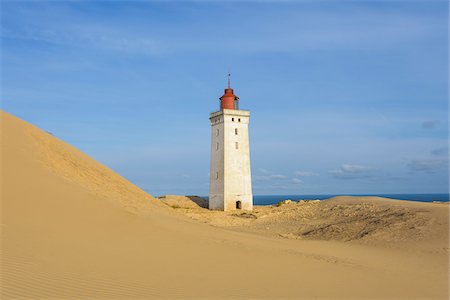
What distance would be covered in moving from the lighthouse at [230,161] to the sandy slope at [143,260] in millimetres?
21615

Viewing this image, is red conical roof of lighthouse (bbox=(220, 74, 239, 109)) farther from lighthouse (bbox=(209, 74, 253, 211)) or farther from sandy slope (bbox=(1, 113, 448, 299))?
sandy slope (bbox=(1, 113, 448, 299))

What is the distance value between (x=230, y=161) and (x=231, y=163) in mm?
207

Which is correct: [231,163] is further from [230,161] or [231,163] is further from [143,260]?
[143,260]

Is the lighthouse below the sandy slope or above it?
above

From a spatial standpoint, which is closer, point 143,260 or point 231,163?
point 143,260

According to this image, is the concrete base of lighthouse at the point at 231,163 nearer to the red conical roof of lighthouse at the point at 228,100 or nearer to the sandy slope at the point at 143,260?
the red conical roof of lighthouse at the point at 228,100

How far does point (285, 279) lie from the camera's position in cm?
1088

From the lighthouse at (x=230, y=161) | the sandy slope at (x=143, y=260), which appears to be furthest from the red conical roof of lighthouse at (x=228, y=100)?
the sandy slope at (x=143, y=260)

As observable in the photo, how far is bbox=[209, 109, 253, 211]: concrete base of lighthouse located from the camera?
39.4 m

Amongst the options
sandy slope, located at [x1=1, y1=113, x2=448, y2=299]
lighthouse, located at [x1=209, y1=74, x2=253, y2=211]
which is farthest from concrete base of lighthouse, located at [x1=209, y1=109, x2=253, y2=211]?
sandy slope, located at [x1=1, y1=113, x2=448, y2=299]

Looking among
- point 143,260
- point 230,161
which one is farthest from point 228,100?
point 143,260

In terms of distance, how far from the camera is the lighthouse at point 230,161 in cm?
3941

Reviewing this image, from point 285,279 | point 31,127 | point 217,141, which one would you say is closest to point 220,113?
point 217,141

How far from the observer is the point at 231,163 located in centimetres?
3953
